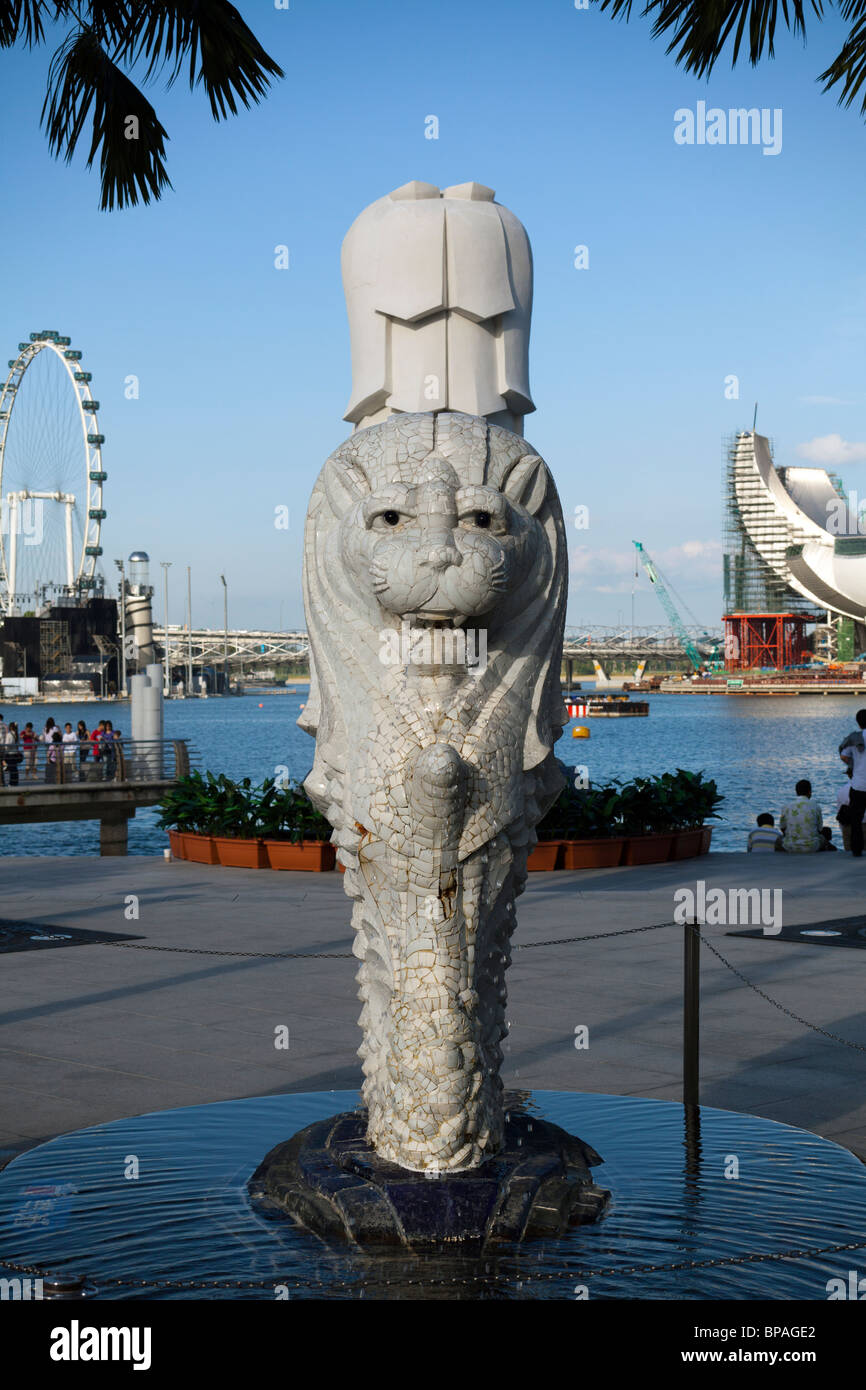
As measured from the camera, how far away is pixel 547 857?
12.9 m

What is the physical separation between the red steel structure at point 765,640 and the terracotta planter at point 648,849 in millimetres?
105336

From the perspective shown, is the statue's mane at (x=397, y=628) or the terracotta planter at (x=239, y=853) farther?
the terracotta planter at (x=239, y=853)

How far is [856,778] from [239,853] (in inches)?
239

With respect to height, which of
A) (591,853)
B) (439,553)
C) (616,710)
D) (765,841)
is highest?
(439,553)

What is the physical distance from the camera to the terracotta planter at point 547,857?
12.8 metres

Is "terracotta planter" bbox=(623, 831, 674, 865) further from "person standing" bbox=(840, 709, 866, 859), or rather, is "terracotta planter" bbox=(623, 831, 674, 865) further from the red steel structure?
the red steel structure

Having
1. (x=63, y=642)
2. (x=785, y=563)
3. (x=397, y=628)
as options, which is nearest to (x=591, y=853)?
(x=397, y=628)

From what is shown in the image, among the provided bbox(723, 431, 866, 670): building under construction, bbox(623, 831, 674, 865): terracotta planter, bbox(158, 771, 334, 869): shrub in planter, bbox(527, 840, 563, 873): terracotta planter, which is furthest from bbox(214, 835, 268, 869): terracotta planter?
bbox(723, 431, 866, 670): building under construction

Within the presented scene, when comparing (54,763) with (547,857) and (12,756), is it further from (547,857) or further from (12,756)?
(547,857)

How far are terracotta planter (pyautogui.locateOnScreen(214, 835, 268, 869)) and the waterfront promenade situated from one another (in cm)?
123

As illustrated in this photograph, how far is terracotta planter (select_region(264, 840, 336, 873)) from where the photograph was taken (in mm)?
12969

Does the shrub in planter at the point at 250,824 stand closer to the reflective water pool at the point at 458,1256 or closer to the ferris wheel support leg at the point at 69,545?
the reflective water pool at the point at 458,1256

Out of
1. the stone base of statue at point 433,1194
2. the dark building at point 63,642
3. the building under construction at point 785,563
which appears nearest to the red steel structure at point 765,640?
the building under construction at point 785,563
